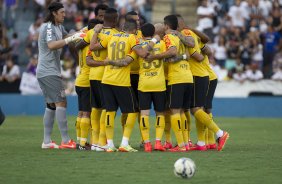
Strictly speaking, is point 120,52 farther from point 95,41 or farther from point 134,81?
point 134,81

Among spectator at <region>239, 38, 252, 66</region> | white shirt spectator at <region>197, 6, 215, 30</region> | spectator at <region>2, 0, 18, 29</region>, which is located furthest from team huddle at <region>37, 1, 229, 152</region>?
spectator at <region>2, 0, 18, 29</region>

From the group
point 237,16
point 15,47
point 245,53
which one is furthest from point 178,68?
point 15,47

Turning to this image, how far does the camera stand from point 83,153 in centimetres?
1498

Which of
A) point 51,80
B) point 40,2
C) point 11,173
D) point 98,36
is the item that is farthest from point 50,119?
point 40,2

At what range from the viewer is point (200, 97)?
15781mm

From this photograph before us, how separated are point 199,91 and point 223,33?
15069mm

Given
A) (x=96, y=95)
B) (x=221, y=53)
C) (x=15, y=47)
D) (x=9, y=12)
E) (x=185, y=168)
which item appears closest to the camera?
(x=185, y=168)

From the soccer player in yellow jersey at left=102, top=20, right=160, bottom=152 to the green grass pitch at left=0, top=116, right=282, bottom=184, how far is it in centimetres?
60

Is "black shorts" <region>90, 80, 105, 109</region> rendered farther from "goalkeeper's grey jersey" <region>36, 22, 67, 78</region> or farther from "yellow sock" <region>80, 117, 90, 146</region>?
"goalkeeper's grey jersey" <region>36, 22, 67, 78</region>

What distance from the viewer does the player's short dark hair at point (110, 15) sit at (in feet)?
49.3

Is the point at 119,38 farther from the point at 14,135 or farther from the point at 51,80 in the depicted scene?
the point at 14,135

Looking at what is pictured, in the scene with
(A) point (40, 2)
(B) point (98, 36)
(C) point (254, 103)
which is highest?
(B) point (98, 36)

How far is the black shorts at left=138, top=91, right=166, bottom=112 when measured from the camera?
15219 mm

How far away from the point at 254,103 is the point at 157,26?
46.8 ft
